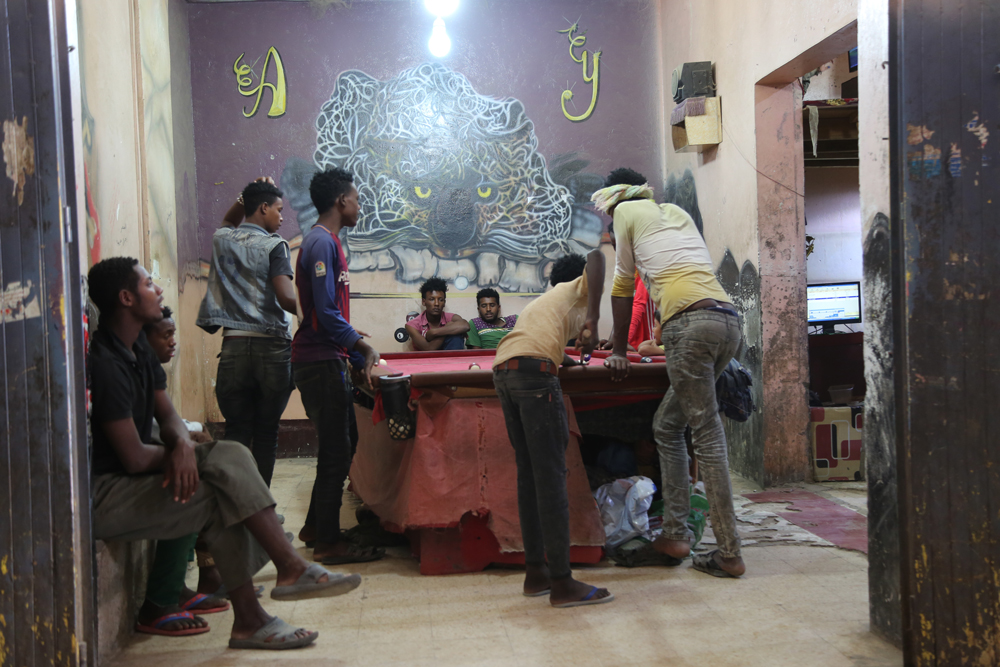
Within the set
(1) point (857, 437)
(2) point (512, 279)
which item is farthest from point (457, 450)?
(2) point (512, 279)

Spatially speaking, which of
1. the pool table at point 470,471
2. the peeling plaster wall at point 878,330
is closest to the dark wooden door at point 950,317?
the peeling plaster wall at point 878,330

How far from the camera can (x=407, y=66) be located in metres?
6.70

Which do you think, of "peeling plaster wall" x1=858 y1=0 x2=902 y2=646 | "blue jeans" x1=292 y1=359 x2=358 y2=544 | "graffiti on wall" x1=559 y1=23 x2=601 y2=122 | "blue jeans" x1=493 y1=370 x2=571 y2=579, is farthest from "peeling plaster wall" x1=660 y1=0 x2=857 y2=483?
"blue jeans" x1=292 y1=359 x2=358 y2=544

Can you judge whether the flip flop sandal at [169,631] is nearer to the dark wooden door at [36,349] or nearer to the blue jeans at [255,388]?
the dark wooden door at [36,349]

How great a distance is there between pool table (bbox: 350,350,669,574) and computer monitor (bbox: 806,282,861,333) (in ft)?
10.9

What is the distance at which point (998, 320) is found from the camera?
2.27 meters

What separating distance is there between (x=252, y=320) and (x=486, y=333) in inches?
116

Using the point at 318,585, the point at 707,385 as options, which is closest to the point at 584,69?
the point at 707,385

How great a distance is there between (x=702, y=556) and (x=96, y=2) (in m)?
3.84

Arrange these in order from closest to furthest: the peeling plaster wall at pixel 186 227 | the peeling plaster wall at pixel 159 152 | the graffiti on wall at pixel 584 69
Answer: the peeling plaster wall at pixel 159 152
the peeling plaster wall at pixel 186 227
the graffiti on wall at pixel 584 69

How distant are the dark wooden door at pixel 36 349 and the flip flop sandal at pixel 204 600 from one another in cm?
72

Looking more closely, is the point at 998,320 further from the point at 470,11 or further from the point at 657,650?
the point at 470,11

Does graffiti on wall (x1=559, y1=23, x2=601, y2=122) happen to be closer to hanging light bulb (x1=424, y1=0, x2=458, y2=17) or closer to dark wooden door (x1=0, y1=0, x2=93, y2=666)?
hanging light bulb (x1=424, y1=0, x2=458, y2=17)

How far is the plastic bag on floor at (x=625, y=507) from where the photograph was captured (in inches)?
138
